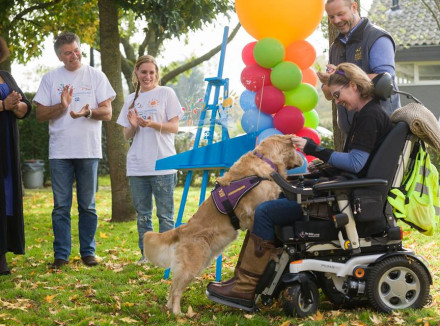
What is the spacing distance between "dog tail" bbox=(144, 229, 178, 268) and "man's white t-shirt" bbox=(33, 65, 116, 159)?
1.53 metres

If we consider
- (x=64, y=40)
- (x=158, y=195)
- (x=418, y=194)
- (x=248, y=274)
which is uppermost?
(x=64, y=40)

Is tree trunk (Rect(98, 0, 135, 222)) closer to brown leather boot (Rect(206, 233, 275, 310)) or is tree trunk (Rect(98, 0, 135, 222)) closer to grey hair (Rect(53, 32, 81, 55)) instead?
grey hair (Rect(53, 32, 81, 55))

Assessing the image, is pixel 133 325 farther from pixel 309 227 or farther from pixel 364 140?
pixel 364 140

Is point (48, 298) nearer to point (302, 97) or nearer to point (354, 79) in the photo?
point (302, 97)

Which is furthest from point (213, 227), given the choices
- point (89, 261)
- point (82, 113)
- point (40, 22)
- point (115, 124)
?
point (40, 22)

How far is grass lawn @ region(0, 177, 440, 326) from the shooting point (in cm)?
391

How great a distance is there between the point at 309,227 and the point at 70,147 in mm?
2560

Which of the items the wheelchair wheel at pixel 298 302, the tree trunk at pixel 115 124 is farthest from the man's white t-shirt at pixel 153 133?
the tree trunk at pixel 115 124

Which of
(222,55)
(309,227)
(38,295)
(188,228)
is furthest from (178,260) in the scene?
(222,55)

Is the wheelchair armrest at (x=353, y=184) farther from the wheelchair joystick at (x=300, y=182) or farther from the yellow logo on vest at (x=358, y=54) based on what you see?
the yellow logo on vest at (x=358, y=54)

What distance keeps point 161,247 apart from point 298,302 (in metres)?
1.04

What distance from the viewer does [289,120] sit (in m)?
4.64

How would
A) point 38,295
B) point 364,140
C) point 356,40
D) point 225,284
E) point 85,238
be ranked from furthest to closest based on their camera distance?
point 85,238 < point 38,295 < point 356,40 < point 225,284 < point 364,140

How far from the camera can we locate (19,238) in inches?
213
